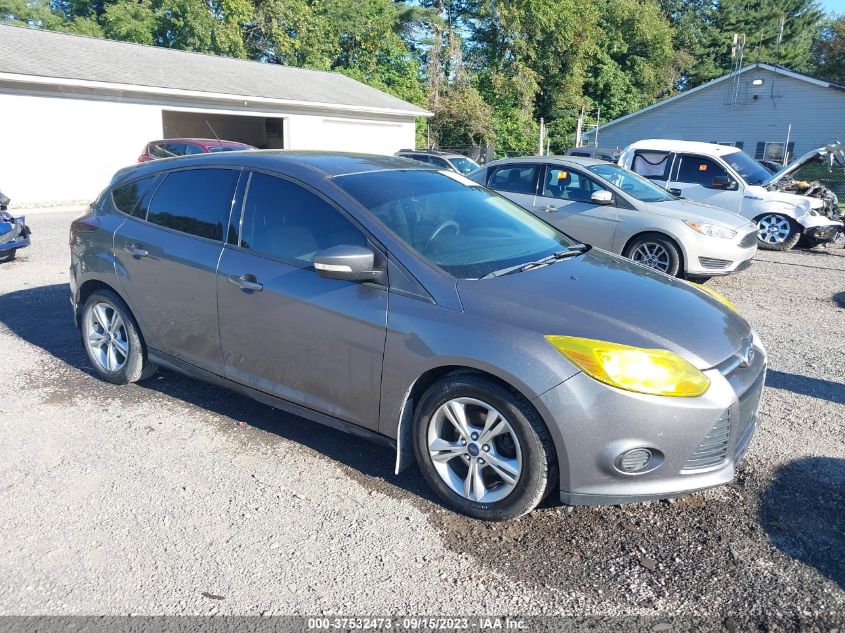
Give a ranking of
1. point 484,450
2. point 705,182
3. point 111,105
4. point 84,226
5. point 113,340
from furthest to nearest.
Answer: point 111,105 → point 705,182 → point 84,226 → point 113,340 → point 484,450

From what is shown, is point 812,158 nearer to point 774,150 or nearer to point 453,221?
point 453,221

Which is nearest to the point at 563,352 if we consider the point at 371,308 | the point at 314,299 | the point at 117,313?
the point at 371,308

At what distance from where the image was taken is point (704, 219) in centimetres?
815

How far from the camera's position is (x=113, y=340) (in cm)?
494

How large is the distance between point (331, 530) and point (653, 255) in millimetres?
6286

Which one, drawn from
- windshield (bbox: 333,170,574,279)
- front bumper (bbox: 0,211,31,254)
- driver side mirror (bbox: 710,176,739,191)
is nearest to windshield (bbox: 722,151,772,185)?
driver side mirror (bbox: 710,176,739,191)

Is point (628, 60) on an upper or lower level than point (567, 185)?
upper

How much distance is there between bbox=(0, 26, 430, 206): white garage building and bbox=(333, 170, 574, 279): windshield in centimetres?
1689

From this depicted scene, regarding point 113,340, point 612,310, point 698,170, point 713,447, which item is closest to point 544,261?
point 612,310

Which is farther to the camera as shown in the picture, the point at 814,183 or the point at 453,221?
the point at 814,183

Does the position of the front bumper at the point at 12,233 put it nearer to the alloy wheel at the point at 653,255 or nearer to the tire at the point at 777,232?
the alloy wheel at the point at 653,255

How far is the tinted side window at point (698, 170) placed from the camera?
1149 cm

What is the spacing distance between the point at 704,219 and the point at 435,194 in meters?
5.22

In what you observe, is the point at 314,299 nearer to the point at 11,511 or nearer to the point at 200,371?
the point at 200,371
